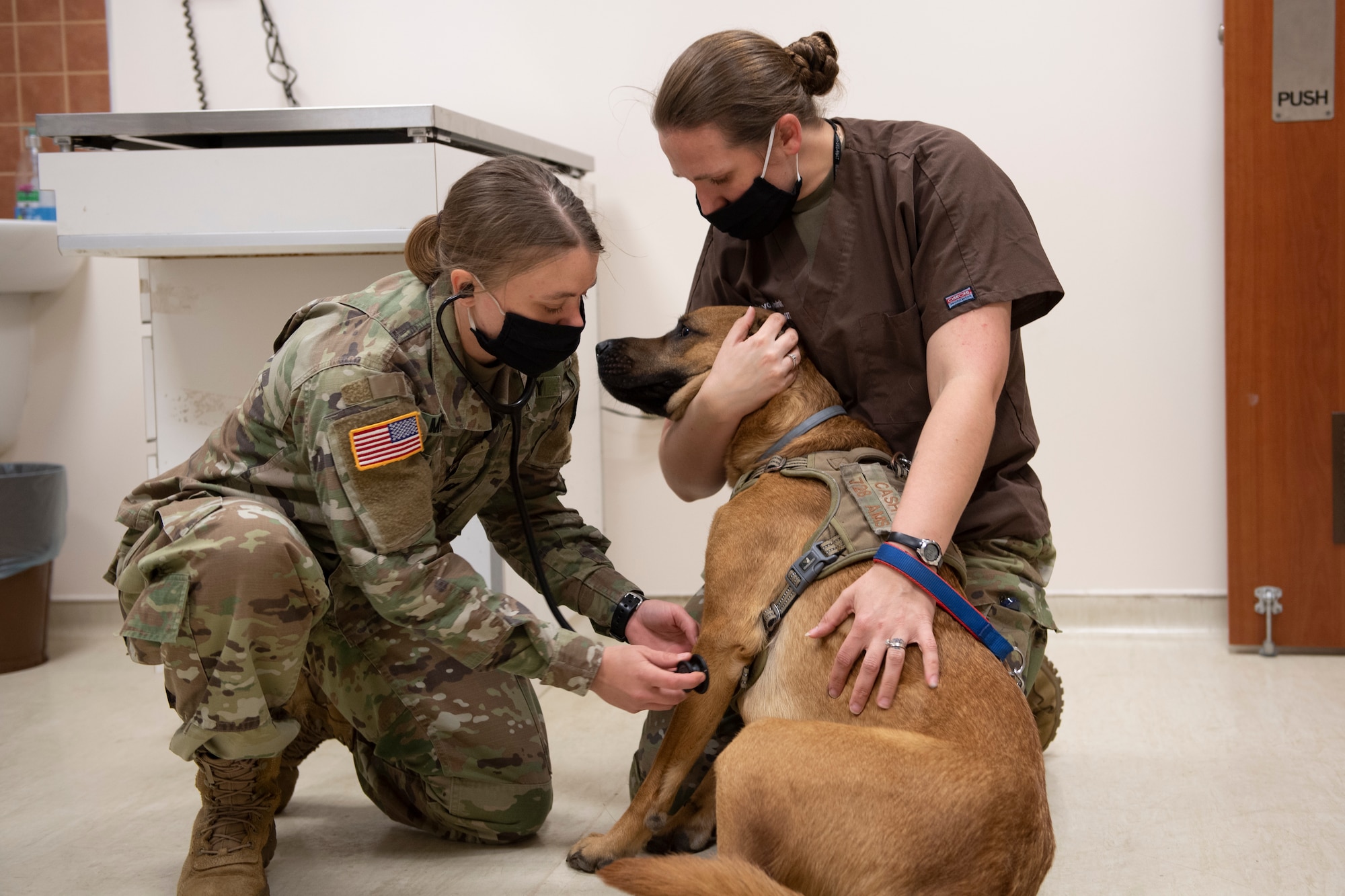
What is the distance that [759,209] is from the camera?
1.65m

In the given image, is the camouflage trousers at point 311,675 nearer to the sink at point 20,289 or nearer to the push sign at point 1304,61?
the sink at point 20,289

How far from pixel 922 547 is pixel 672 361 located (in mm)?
604

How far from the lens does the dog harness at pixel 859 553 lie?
4.46 feet

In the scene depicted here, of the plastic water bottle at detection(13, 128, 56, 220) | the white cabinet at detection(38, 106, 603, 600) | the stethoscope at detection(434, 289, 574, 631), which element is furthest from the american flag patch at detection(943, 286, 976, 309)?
the plastic water bottle at detection(13, 128, 56, 220)

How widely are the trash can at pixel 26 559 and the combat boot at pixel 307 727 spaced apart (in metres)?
1.36

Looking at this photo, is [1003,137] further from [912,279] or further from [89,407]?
[89,407]

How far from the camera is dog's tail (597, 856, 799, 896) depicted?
1131 mm

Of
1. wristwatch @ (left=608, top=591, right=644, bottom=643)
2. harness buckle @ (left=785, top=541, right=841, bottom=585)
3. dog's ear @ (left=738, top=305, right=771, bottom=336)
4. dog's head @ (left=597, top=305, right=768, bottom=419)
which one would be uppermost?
dog's ear @ (left=738, top=305, right=771, bottom=336)

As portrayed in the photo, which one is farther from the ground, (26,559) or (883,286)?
(883,286)

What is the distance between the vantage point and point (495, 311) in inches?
58.1

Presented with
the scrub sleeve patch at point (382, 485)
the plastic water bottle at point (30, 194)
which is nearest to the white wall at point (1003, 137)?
the plastic water bottle at point (30, 194)

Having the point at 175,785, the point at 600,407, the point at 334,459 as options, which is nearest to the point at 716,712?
the point at 334,459

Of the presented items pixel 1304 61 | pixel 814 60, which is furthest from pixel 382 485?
pixel 1304 61

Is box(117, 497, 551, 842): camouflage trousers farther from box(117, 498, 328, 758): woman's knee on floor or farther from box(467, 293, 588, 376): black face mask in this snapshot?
box(467, 293, 588, 376): black face mask
